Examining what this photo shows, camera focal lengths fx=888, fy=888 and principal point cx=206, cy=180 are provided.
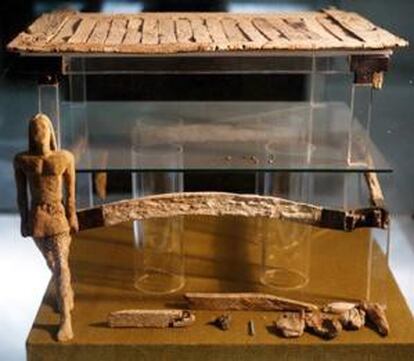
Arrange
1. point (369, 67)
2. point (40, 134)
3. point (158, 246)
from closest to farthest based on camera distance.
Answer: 1. point (40, 134)
2. point (369, 67)
3. point (158, 246)

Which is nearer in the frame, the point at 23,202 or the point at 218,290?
the point at 23,202

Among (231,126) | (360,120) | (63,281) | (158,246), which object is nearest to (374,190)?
(360,120)

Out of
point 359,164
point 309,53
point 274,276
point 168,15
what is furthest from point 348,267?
point 168,15

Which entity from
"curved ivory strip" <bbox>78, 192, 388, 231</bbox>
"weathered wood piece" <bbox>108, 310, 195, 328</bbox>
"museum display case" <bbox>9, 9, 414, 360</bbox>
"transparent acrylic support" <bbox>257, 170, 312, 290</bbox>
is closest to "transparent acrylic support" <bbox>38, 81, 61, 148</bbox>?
"museum display case" <bbox>9, 9, 414, 360</bbox>

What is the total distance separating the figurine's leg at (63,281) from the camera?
0.97 meters

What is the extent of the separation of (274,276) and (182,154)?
0.76 feet

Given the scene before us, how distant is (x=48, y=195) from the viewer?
941 mm

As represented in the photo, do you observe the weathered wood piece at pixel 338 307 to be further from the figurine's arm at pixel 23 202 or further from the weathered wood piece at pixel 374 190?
the figurine's arm at pixel 23 202

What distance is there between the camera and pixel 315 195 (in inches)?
51.2

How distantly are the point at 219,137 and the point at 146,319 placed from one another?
23 cm

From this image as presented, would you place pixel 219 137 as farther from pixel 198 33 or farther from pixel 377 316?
pixel 377 316

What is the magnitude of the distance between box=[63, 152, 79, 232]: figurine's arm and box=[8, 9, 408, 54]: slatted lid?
0.13m

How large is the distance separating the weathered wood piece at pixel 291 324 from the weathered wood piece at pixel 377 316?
0.08 m

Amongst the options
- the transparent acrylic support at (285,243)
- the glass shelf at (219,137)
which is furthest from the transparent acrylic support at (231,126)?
the transparent acrylic support at (285,243)
